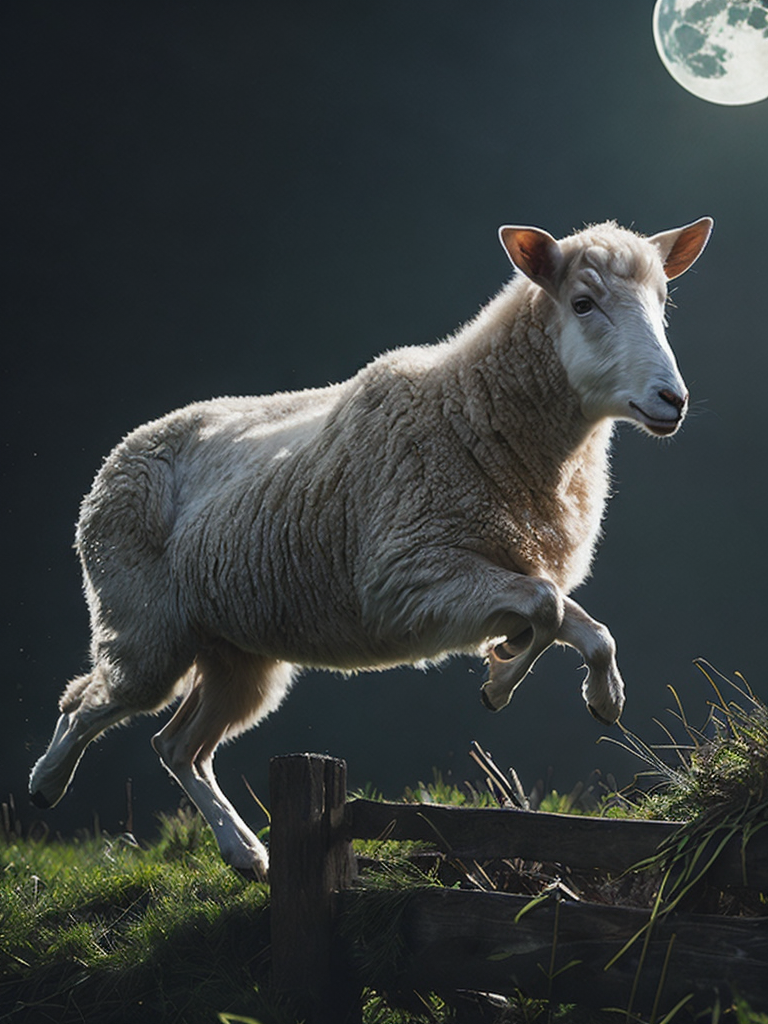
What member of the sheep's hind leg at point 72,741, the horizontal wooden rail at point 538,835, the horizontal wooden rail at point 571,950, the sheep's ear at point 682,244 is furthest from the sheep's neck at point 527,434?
the sheep's hind leg at point 72,741

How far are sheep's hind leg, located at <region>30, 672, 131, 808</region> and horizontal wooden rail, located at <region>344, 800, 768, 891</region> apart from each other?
58.5 inches

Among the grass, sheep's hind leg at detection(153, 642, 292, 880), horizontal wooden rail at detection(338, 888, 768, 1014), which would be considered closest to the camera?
horizontal wooden rail at detection(338, 888, 768, 1014)

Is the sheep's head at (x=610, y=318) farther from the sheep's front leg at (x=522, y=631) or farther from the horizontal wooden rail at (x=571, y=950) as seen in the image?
the horizontal wooden rail at (x=571, y=950)

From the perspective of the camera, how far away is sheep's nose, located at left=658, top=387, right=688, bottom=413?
2.55 m

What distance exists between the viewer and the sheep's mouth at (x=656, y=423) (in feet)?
8.46

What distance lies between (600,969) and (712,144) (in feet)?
23.9

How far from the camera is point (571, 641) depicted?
252 cm

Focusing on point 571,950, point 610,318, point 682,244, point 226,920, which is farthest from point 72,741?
point 682,244

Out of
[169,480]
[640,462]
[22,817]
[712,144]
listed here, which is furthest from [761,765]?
[712,144]

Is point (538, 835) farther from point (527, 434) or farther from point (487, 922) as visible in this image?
point (527, 434)

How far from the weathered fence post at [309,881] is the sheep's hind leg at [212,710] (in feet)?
3.45

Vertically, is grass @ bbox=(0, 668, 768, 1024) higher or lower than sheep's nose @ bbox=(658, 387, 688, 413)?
lower

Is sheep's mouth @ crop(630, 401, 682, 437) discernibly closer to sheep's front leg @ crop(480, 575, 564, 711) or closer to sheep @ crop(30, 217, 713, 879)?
sheep @ crop(30, 217, 713, 879)

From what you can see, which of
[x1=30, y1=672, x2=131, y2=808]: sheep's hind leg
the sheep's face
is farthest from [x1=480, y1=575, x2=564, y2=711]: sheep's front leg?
[x1=30, y1=672, x2=131, y2=808]: sheep's hind leg
